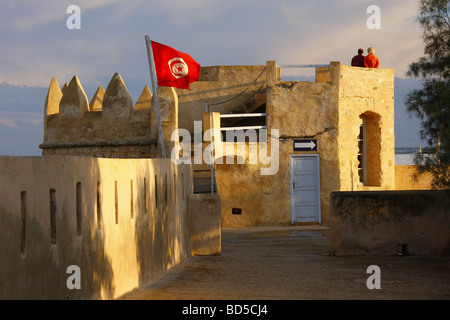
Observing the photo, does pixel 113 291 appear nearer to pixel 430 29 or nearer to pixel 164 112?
pixel 430 29

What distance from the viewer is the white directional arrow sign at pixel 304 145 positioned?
1823 centimetres

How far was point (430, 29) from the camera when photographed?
9648 millimetres

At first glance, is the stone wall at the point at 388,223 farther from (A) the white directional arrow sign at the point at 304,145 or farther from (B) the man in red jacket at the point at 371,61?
(B) the man in red jacket at the point at 371,61

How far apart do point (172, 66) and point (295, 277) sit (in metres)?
7.45

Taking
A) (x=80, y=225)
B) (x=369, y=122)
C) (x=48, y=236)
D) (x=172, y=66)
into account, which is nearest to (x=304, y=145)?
(x=369, y=122)

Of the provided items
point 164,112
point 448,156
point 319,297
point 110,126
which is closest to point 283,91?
point 164,112

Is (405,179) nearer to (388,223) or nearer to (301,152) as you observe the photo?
(301,152)

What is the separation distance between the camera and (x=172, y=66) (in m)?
14.7

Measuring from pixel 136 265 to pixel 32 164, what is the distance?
330 centimetres

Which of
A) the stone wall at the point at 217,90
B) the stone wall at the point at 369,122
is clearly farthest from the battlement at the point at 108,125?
the stone wall at the point at 369,122

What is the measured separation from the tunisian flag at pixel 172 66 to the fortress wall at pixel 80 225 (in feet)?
19.4

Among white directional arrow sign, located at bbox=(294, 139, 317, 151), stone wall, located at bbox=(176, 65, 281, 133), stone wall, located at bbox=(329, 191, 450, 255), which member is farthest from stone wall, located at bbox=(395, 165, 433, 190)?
stone wall, located at bbox=(329, 191, 450, 255)

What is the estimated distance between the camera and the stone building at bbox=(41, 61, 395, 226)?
17.2 metres

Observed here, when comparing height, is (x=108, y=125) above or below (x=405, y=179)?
above
